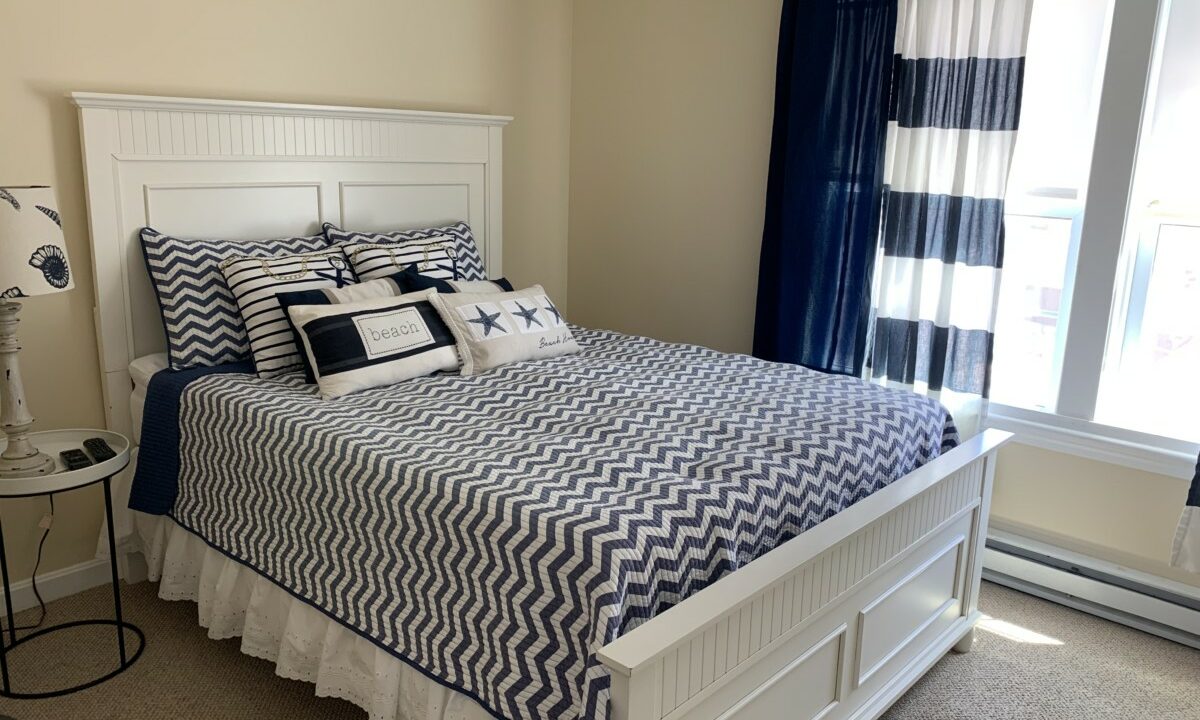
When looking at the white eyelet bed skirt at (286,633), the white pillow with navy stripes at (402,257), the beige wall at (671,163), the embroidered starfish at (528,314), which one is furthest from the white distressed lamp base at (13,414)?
the beige wall at (671,163)

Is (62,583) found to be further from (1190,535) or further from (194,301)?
(1190,535)

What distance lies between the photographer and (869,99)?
307cm

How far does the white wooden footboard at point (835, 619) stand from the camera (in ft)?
5.12

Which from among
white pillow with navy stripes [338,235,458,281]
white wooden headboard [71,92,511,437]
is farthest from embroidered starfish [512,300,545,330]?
white wooden headboard [71,92,511,437]

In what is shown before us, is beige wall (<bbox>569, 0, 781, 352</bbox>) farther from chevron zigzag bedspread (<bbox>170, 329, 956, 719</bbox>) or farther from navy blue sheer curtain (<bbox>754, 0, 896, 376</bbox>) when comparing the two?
chevron zigzag bedspread (<bbox>170, 329, 956, 719</bbox>)

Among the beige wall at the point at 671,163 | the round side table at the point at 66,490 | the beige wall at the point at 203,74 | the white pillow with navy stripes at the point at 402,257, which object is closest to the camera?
the round side table at the point at 66,490

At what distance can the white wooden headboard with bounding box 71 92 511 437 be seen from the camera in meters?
2.62

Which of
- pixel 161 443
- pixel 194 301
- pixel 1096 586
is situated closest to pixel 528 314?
pixel 194 301

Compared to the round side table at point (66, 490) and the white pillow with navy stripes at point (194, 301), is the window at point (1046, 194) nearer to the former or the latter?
the white pillow with navy stripes at point (194, 301)

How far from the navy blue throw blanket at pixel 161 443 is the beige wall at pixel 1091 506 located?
2.39 metres

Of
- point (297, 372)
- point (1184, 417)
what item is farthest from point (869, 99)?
point (297, 372)

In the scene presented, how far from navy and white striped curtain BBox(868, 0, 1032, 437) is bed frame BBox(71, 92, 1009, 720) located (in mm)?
536

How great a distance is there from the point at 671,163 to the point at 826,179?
0.73 m

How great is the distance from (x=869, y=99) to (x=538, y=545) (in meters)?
2.06
